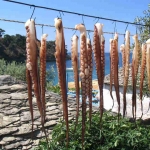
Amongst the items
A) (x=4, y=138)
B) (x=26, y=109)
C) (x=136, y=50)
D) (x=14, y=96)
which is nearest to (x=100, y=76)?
(x=136, y=50)

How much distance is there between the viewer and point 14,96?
7789 mm

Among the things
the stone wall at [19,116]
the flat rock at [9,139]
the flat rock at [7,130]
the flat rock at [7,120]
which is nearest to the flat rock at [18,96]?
the stone wall at [19,116]

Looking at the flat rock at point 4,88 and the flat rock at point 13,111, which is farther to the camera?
the flat rock at point 4,88

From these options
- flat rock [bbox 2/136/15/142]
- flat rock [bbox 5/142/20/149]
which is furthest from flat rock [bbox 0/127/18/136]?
flat rock [bbox 5/142/20/149]

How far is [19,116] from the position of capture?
6941 mm

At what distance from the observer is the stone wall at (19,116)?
619 cm

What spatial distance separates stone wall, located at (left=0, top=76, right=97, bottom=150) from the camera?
619 cm

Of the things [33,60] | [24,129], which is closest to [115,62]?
[33,60]

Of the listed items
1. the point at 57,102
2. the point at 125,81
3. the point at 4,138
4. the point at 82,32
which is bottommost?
the point at 4,138

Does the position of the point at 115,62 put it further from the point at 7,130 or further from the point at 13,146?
the point at 7,130

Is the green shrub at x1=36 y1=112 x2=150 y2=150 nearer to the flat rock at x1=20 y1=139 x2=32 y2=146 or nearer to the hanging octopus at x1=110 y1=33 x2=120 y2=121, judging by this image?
the flat rock at x1=20 y1=139 x2=32 y2=146

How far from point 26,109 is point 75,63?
536cm

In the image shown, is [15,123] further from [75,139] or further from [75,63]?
[75,63]

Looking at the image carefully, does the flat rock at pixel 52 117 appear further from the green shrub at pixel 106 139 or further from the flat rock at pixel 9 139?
the green shrub at pixel 106 139
